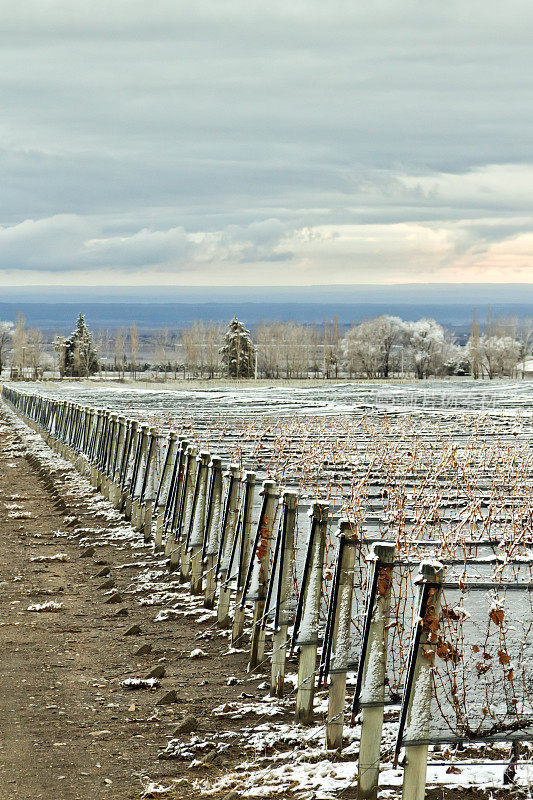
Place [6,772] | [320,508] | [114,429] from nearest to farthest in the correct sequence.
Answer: [6,772] < [320,508] < [114,429]

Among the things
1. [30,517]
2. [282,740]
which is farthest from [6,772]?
[30,517]

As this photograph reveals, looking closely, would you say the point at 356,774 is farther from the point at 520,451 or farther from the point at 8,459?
the point at 8,459

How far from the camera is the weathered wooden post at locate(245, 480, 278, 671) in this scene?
26.7ft

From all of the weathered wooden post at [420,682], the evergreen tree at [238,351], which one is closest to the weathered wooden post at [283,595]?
the weathered wooden post at [420,682]

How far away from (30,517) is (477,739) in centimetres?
1337

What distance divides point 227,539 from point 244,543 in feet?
3.43

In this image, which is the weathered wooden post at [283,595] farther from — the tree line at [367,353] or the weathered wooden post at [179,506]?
the tree line at [367,353]

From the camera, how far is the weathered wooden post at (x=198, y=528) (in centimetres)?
1096

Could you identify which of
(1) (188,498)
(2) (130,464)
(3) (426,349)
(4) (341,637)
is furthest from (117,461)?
(3) (426,349)

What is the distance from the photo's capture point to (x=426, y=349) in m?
153

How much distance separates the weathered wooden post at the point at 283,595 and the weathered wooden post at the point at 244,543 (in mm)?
1346

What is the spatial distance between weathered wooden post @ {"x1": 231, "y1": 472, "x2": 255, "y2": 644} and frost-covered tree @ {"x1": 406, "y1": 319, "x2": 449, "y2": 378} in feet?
467

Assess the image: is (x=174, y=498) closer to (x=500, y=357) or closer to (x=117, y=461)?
(x=117, y=461)

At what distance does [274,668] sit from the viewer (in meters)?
7.42
